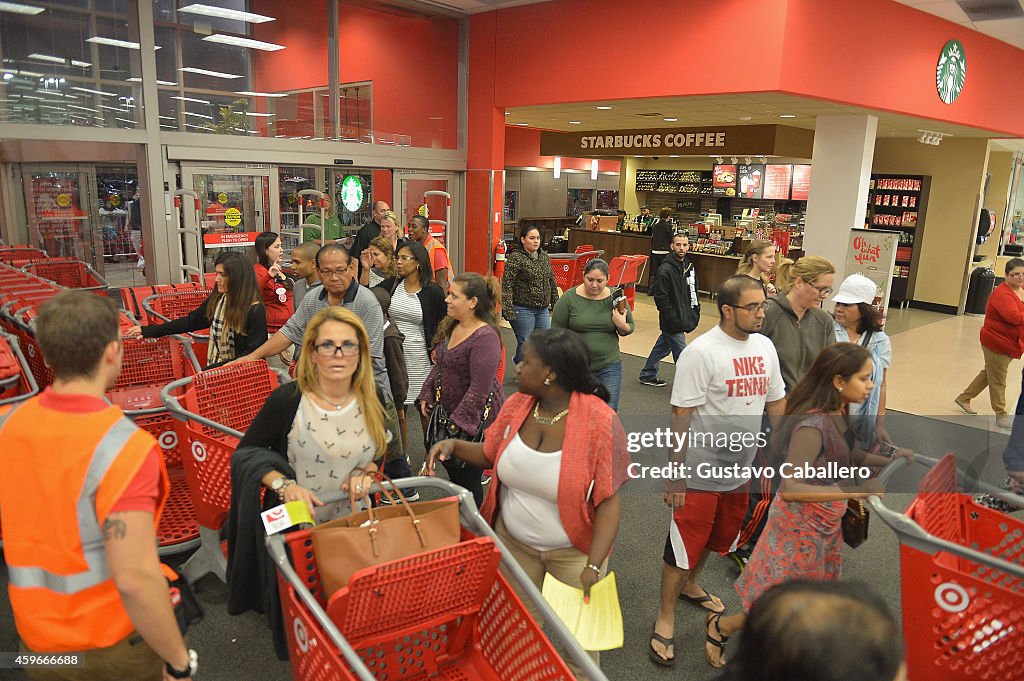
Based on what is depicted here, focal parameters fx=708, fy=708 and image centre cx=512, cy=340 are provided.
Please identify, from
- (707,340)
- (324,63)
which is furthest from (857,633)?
(324,63)

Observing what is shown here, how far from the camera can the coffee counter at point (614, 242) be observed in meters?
15.2

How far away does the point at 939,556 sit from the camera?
2457mm

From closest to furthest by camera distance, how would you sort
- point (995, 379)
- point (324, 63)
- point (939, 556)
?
point (939, 556)
point (995, 379)
point (324, 63)

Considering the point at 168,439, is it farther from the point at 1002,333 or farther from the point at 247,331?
the point at 1002,333

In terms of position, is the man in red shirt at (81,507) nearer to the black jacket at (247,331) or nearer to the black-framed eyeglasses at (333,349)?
the black-framed eyeglasses at (333,349)

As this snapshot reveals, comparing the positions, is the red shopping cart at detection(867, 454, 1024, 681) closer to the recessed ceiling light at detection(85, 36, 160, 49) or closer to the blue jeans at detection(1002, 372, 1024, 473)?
the blue jeans at detection(1002, 372, 1024, 473)

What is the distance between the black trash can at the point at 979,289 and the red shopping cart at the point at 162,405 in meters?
14.2

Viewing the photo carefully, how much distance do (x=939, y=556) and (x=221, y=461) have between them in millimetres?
2910

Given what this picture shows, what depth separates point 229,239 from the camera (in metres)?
8.23

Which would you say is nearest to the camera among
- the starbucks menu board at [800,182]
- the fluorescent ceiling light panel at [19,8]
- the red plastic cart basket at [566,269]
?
the fluorescent ceiling light panel at [19,8]

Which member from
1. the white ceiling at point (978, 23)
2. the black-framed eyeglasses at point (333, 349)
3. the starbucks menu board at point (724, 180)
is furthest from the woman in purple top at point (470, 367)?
the starbucks menu board at point (724, 180)

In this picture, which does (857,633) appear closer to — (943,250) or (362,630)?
(362,630)

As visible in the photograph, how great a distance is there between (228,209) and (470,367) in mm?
5966

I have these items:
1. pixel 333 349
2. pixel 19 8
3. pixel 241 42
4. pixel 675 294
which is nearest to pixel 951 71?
pixel 675 294
